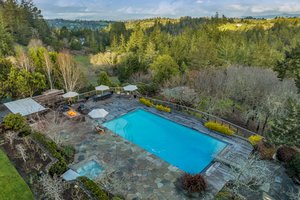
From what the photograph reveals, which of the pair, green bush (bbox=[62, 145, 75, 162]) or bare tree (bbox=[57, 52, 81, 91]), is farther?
bare tree (bbox=[57, 52, 81, 91])

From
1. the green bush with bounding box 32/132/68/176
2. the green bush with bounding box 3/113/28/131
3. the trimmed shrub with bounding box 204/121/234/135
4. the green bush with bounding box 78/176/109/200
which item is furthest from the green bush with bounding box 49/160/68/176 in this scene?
the trimmed shrub with bounding box 204/121/234/135

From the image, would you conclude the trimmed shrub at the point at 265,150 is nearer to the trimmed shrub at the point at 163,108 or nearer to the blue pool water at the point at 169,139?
the blue pool water at the point at 169,139

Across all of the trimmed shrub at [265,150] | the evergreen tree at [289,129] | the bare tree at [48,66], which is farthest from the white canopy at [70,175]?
the bare tree at [48,66]

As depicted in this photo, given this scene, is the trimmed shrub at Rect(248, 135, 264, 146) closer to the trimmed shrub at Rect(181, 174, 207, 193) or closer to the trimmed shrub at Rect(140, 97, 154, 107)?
the trimmed shrub at Rect(181, 174, 207, 193)

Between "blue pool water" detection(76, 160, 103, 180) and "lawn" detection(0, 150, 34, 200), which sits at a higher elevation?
"lawn" detection(0, 150, 34, 200)

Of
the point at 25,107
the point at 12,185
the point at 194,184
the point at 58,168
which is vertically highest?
the point at 25,107

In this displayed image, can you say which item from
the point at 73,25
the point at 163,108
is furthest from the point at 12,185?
the point at 73,25

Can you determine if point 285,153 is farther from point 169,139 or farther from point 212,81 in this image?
point 212,81
